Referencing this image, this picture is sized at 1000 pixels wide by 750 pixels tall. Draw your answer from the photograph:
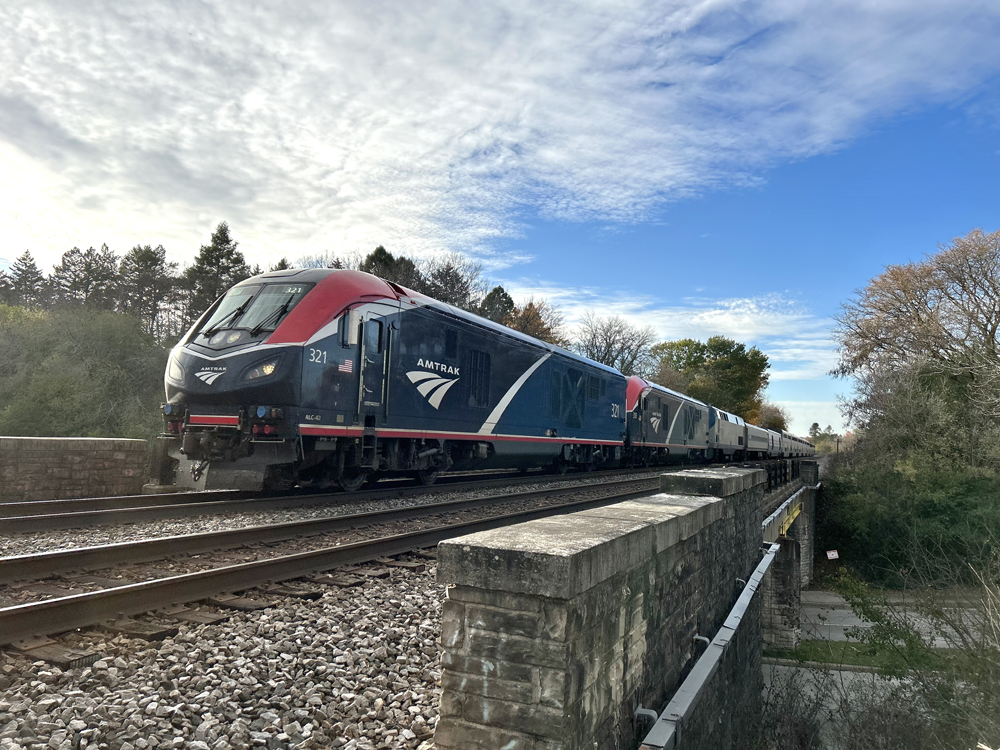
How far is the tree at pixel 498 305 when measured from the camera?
5232 centimetres

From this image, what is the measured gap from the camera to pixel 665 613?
398 centimetres

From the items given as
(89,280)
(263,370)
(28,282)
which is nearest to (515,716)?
(263,370)

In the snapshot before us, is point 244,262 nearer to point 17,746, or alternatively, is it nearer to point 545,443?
point 545,443

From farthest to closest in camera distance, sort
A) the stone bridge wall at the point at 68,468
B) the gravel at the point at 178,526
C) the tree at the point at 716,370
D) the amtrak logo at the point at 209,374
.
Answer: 1. the tree at the point at 716,370
2. the stone bridge wall at the point at 68,468
3. the amtrak logo at the point at 209,374
4. the gravel at the point at 178,526

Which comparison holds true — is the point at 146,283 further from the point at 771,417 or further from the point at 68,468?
the point at 771,417

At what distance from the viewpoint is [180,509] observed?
8.12 m

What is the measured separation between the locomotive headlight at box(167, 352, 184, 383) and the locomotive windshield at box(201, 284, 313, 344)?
22.2 inches

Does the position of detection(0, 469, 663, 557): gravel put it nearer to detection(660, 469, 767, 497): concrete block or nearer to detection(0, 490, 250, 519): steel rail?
detection(0, 490, 250, 519): steel rail

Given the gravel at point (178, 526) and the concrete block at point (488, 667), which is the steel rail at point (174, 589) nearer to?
the gravel at point (178, 526)

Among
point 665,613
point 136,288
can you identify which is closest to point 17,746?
point 665,613

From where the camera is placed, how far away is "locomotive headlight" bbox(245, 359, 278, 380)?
864 cm

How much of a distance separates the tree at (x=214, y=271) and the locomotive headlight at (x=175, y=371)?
116ft

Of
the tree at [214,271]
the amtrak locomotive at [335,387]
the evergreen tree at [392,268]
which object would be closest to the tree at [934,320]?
the amtrak locomotive at [335,387]

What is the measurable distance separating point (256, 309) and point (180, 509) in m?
3.00
